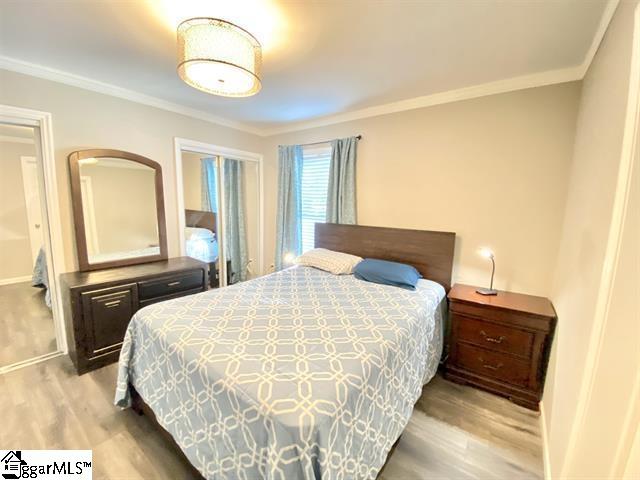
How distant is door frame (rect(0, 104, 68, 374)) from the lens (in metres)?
2.10

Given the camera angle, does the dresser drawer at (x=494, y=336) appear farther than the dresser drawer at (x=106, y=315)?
No

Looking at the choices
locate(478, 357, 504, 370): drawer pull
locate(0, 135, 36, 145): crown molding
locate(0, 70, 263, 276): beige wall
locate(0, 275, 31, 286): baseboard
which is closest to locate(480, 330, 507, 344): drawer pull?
locate(478, 357, 504, 370): drawer pull

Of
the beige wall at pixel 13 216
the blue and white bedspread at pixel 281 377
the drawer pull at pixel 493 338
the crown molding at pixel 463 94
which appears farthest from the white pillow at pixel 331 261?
the beige wall at pixel 13 216

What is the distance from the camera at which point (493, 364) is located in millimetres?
2055

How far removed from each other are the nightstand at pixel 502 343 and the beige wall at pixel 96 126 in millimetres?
3110

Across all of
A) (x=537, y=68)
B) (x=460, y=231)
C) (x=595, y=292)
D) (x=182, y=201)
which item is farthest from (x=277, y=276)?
(x=537, y=68)

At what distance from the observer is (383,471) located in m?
1.45

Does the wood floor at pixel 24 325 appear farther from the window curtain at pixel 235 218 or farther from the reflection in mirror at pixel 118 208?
the window curtain at pixel 235 218

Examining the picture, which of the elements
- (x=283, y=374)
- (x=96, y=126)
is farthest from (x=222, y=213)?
(x=283, y=374)

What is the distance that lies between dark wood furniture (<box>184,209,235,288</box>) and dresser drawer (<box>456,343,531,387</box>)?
10.3 feet

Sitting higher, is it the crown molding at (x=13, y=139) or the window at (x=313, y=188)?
the crown molding at (x=13, y=139)

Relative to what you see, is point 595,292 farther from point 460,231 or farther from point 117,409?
point 117,409

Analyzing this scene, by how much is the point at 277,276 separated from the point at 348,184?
135 cm

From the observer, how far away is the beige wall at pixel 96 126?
6.95 ft
